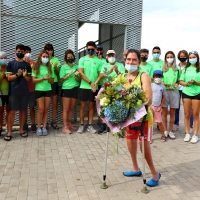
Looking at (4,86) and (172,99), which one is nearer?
(4,86)

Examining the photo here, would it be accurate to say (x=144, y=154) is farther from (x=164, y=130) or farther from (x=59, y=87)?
(x=59, y=87)

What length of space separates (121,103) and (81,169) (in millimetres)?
1731

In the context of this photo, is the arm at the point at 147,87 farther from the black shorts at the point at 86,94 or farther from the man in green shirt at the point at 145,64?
the black shorts at the point at 86,94

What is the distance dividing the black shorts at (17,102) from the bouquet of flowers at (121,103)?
10.1 ft

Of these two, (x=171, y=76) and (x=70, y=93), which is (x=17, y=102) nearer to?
(x=70, y=93)

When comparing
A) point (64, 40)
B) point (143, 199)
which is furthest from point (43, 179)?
point (64, 40)

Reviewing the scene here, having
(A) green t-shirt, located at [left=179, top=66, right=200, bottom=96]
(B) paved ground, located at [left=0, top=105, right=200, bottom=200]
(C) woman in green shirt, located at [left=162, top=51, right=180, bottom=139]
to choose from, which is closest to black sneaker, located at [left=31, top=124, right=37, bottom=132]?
(B) paved ground, located at [left=0, top=105, right=200, bottom=200]

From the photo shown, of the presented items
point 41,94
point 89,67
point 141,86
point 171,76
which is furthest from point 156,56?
point 141,86

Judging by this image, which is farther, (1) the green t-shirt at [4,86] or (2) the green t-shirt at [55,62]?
(2) the green t-shirt at [55,62]

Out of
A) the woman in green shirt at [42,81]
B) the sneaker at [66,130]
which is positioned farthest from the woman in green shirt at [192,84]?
the woman in green shirt at [42,81]

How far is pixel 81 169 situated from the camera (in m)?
4.61

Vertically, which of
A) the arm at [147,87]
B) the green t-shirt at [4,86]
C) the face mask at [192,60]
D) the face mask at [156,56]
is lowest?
the green t-shirt at [4,86]

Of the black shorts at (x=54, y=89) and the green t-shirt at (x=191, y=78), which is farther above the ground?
the green t-shirt at (x=191, y=78)

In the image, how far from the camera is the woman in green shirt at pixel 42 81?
20.8 ft
